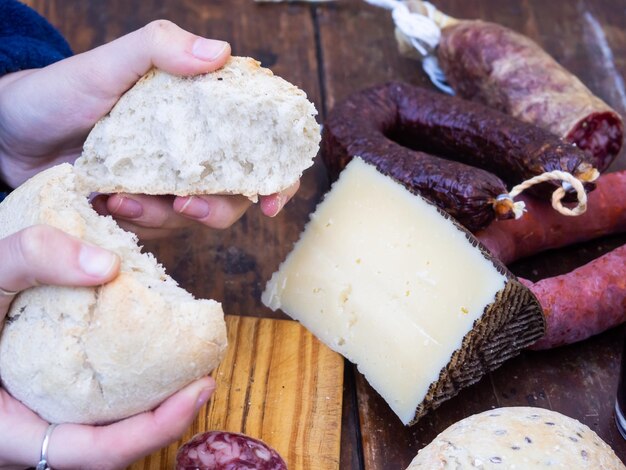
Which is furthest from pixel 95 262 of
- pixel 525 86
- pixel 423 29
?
pixel 423 29

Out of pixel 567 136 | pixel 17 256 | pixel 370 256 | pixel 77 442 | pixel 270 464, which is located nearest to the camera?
pixel 17 256

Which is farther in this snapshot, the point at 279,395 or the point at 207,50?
the point at 279,395

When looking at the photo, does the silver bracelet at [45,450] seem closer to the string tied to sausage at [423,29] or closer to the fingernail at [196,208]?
the fingernail at [196,208]

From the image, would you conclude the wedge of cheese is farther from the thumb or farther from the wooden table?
the thumb

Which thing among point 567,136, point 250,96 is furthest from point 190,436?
point 567,136

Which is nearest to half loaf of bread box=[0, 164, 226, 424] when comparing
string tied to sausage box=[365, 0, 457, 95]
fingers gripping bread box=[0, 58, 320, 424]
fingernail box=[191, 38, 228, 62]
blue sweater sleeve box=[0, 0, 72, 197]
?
fingers gripping bread box=[0, 58, 320, 424]

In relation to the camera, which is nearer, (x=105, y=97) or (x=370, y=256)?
(x=105, y=97)

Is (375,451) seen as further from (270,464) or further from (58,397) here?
(58,397)

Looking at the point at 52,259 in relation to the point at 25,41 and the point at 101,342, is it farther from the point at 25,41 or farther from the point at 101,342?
the point at 25,41
